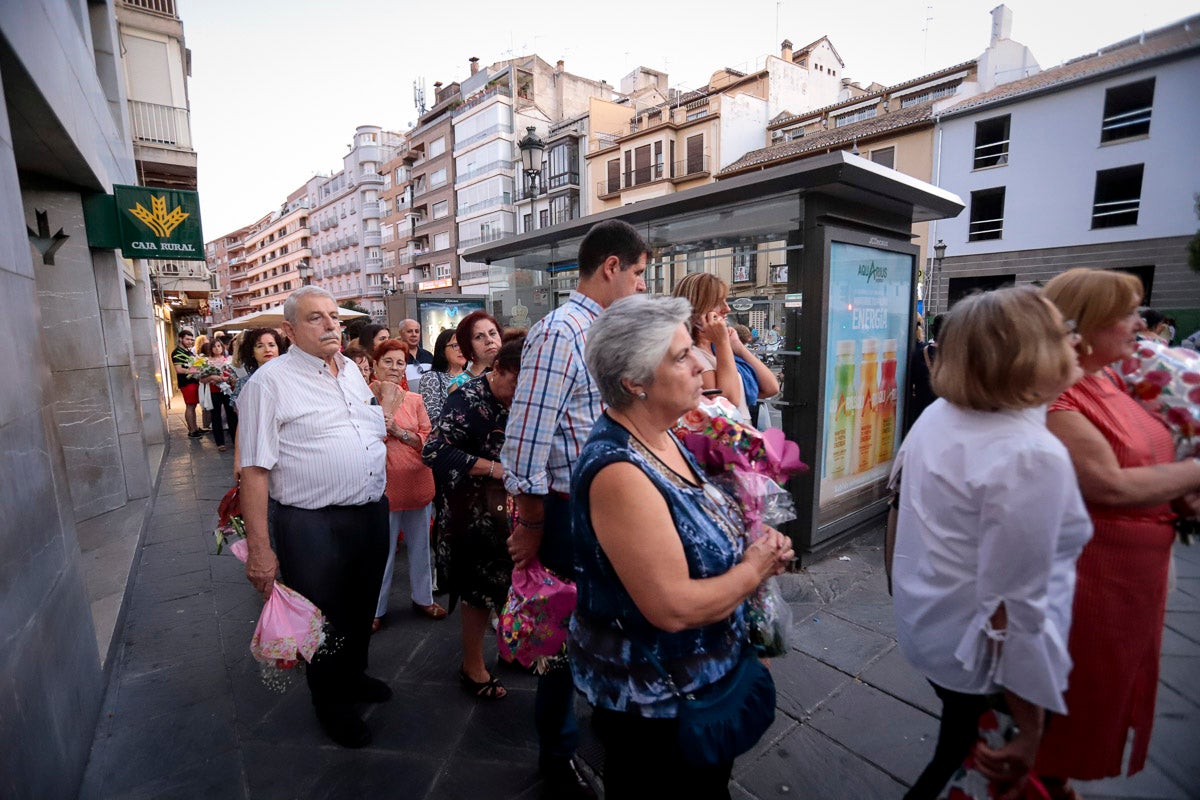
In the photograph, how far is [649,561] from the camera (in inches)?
50.0

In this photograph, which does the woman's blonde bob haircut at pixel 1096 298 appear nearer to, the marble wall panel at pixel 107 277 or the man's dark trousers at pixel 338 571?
the man's dark trousers at pixel 338 571

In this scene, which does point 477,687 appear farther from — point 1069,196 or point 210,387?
point 1069,196

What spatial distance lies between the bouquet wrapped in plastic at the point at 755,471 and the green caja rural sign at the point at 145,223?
7098 mm

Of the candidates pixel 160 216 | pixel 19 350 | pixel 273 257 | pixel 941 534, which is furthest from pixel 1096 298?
Result: pixel 273 257

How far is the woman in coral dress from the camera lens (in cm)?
155

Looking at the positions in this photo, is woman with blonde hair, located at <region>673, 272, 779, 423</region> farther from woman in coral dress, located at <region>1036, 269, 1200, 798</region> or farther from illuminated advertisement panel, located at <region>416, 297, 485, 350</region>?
illuminated advertisement panel, located at <region>416, 297, 485, 350</region>

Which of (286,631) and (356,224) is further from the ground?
(356,224)

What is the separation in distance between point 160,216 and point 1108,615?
8.49 metres

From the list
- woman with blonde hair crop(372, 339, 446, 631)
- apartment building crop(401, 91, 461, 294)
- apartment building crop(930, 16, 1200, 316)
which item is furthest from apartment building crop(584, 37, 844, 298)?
woman with blonde hair crop(372, 339, 446, 631)

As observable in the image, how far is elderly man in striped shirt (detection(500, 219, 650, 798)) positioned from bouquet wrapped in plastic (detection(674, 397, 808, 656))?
0.49 meters

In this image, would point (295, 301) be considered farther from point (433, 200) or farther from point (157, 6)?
point (433, 200)

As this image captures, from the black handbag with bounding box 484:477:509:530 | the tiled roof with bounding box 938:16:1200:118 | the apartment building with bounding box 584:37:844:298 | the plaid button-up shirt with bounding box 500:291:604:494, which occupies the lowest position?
the black handbag with bounding box 484:477:509:530

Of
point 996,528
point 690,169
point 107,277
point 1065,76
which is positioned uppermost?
point 690,169

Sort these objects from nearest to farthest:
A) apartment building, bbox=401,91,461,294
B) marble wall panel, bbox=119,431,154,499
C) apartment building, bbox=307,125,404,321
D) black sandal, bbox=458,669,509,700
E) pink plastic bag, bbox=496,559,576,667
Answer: pink plastic bag, bbox=496,559,576,667, black sandal, bbox=458,669,509,700, marble wall panel, bbox=119,431,154,499, apartment building, bbox=401,91,461,294, apartment building, bbox=307,125,404,321
